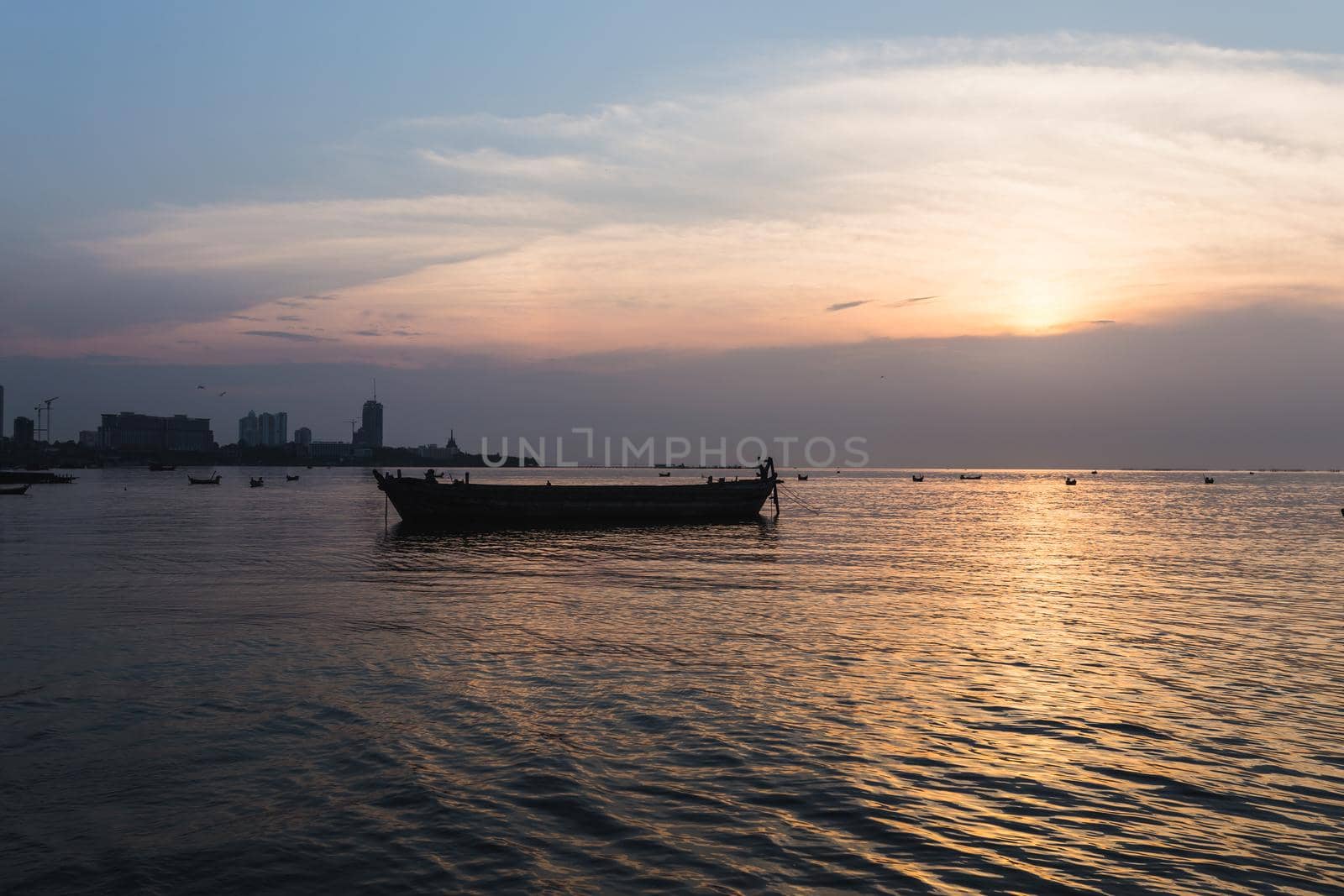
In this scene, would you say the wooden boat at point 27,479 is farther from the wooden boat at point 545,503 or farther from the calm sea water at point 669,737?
the calm sea water at point 669,737

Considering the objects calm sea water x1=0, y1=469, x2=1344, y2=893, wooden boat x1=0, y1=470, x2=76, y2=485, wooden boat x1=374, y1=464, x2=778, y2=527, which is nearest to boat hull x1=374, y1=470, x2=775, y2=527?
wooden boat x1=374, y1=464, x2=778, y2=527

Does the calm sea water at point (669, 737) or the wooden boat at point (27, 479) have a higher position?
the wooden boat at point (27, 479)

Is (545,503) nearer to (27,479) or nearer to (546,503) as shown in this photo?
(546,503)

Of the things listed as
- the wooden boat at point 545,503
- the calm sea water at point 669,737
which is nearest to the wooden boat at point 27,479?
the wooden boat at point 545,503

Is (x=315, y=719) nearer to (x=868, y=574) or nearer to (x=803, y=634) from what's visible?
(x=803, y=634)

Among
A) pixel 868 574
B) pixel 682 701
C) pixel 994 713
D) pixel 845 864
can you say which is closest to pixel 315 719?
pixel 682 701

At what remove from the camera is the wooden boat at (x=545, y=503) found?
58375 mm

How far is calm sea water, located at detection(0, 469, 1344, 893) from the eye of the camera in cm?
895

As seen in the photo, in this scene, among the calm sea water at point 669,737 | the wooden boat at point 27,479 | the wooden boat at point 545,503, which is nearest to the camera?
the calm sea water at point 669,737

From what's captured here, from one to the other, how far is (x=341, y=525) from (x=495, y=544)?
21.0m

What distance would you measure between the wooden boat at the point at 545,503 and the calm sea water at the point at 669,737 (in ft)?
85.9

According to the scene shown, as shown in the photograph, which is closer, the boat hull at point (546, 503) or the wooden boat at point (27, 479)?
the boat hull at point (546, 503)

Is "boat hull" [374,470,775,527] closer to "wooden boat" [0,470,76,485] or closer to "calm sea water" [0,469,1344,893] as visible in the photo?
"calm sea water" [0,469,1344,893]

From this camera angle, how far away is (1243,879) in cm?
850
